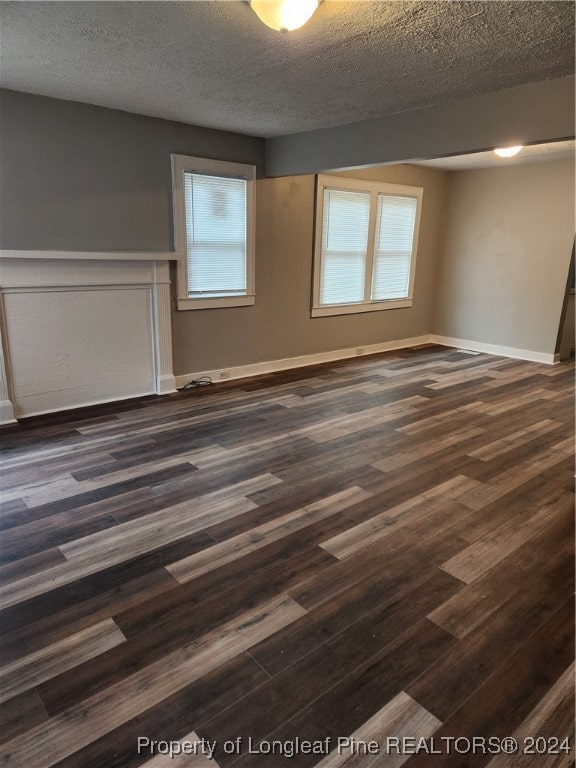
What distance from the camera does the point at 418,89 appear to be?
319cm

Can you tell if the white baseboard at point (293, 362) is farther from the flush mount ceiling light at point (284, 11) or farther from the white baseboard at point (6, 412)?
the flush mount ceiling light at point (284, 11)

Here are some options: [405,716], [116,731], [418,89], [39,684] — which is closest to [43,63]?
[418,89]

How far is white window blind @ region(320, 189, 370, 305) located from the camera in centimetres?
583

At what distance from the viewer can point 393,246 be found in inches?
262

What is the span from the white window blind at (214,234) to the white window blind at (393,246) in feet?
7.23

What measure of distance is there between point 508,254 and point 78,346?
5555 mm

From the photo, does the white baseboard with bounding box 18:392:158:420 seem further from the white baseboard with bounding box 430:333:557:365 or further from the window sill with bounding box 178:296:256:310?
the white baseboard with bounding box 430:333:557:365

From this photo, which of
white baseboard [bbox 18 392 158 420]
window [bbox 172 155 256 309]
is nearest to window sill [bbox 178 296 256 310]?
window [bbox 172 155 256 309]

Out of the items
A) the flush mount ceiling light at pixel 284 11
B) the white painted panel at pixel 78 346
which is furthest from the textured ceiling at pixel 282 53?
the white painted panel at pixel 78 346

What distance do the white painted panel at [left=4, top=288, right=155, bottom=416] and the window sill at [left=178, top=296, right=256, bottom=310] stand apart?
0.36 m

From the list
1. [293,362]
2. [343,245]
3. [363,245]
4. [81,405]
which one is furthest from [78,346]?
[363,245]

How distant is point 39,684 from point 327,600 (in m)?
1.11

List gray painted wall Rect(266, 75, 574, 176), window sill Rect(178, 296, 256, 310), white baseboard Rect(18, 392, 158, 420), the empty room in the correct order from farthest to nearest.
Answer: window sill Rect(178, 296, 256, 310), white baseboard Rect(18, 392, 158, 420), gray painted wall Rect(266, 75, 574, 176), the empty room

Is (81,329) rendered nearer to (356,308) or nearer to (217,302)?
(217,302)
